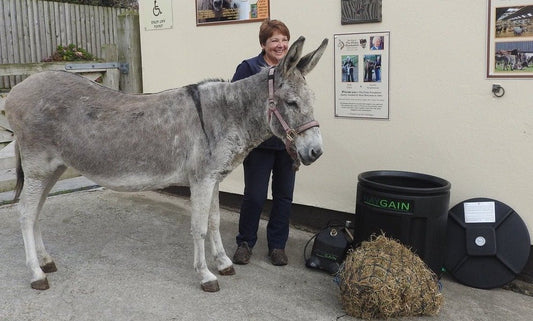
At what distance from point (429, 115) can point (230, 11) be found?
247 centimetres

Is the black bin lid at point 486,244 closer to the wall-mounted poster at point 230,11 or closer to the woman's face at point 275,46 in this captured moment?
the woman's face at point 275,46

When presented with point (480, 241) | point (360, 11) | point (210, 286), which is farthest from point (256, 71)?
point (480, 241)

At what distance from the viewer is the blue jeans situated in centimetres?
431

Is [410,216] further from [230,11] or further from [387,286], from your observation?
[230,11]

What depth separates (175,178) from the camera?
3.80 meters

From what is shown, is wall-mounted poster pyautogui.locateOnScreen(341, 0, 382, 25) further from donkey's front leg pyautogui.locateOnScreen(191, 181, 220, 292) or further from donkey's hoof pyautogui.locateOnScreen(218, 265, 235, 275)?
donkey's hoof pyautogui.locateOnScreen(218, 265, 235, 275)

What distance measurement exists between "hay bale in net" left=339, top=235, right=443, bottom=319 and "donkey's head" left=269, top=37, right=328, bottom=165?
0.81 metres

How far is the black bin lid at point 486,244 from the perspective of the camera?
399 centimetres

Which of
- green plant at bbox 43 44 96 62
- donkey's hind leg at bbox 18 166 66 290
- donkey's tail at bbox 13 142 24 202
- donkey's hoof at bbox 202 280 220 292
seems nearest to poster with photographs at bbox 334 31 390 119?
donkey's hoof at bbox 202 280 220 292

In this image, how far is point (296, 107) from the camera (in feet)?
11.5

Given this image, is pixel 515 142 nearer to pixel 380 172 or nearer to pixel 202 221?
pixel 380 172

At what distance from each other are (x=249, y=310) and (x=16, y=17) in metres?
10.4

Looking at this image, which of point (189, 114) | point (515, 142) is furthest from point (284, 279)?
point (515, 142)

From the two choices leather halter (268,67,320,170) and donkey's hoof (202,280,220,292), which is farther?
donkey's hoof (202,280,220,292)
